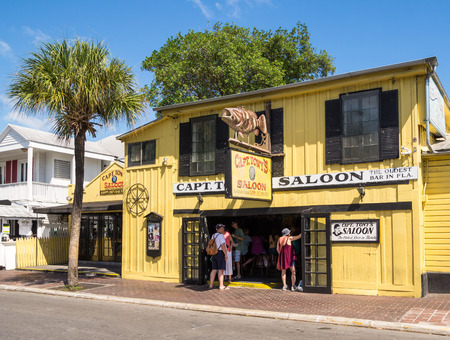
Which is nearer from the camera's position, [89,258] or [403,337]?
[403,337]

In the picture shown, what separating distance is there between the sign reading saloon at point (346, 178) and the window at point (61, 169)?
59.5 feet

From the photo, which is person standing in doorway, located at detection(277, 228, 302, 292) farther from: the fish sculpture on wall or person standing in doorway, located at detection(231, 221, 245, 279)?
the fish sculpture on wall

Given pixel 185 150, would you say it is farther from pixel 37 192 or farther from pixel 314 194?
pixel 37 192

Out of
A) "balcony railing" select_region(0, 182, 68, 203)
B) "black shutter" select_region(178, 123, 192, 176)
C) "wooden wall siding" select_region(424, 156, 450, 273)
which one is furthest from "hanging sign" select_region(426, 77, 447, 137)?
"balcony railing" select_region(0, 182, 68, 203)

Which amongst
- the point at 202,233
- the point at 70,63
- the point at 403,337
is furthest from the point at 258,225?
the point at 403,337

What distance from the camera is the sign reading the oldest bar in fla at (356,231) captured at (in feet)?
38.1

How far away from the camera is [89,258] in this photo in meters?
21.4

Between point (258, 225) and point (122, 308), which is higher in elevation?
point (258, 225)

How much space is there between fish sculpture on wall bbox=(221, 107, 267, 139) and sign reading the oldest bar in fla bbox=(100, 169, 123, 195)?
8647 millimetres

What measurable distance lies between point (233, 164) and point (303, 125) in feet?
8.80

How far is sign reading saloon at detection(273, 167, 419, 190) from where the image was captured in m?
11.4

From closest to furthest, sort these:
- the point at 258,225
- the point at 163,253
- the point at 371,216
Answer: the point at 371,216
the point at 163,253
the point at 258,225

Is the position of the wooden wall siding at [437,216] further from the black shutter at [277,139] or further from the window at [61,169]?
the window at [61,169]

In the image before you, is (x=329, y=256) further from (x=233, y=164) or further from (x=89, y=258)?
(x=89, y=258)
